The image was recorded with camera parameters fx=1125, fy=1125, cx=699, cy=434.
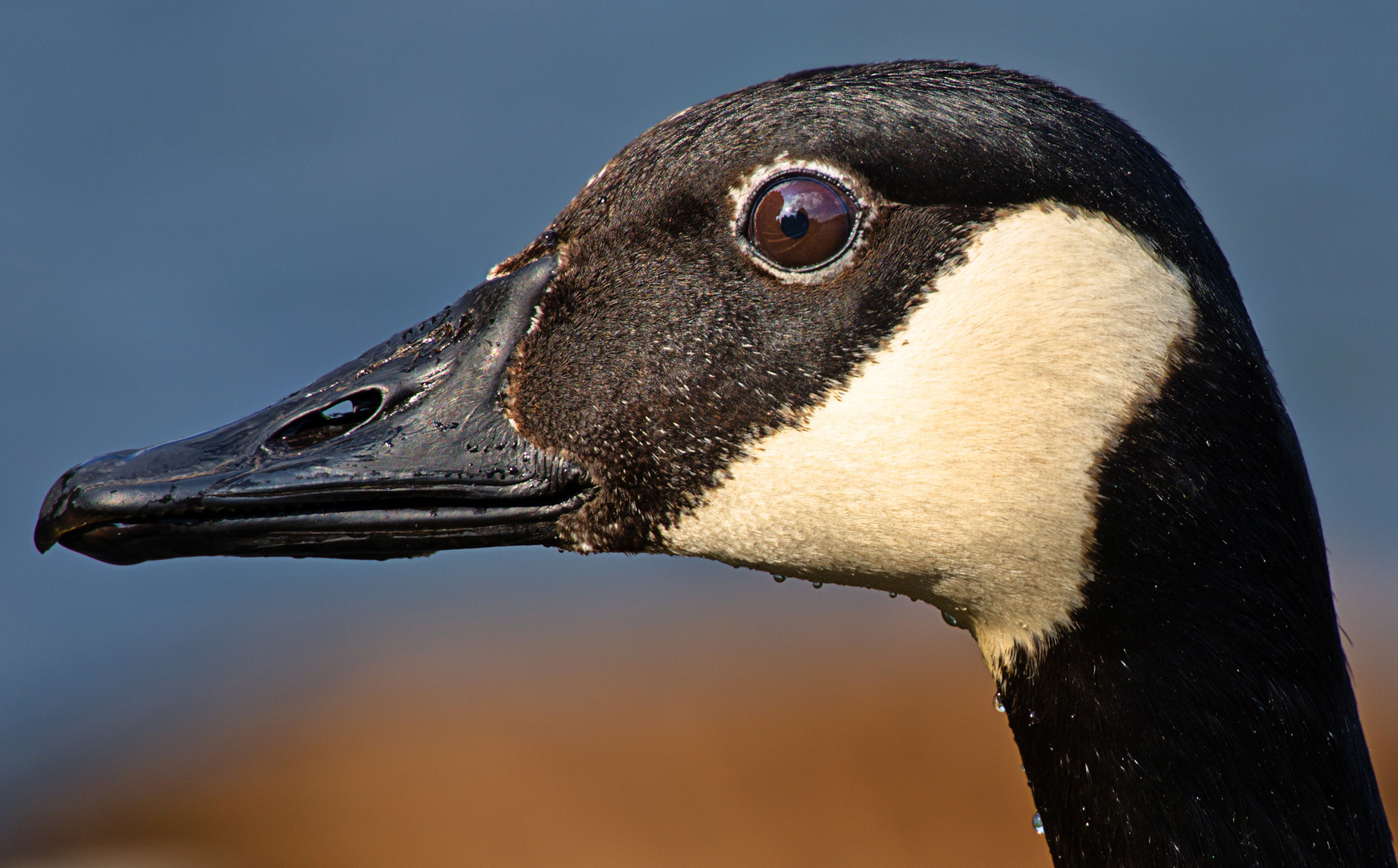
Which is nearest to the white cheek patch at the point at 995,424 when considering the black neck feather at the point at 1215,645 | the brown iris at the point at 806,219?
the black neck feather at the point at 1215,645

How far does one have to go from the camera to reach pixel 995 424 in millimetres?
1930

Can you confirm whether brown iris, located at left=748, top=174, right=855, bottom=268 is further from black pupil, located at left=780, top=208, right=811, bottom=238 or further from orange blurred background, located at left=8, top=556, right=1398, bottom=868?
orange blurred background, located at left=8, top=556, right=1398, bottom=868

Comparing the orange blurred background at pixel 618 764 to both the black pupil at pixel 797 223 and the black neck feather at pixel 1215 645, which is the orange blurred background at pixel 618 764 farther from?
the black pupil at pixel 797 223

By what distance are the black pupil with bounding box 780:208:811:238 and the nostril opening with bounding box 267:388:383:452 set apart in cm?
86

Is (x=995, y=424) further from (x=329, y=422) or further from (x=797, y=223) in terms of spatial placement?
(x=329, y=422)

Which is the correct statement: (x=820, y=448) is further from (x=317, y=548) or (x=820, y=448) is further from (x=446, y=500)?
(x=317, y=548)

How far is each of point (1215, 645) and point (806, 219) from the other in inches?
40.9

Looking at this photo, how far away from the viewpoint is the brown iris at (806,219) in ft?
6.59

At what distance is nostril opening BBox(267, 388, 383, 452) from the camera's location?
2.20m

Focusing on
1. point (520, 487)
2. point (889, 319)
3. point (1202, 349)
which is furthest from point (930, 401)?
point (520, 487)

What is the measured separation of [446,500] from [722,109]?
36.1 inches

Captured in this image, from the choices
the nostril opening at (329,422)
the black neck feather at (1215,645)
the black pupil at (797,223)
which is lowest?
the black neck feather at (1215,645)

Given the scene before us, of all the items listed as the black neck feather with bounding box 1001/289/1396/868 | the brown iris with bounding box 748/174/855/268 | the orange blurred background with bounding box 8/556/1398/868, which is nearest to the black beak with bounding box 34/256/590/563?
the brown iris with bounding box 748/174/855/268

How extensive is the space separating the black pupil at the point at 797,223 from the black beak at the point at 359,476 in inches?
20.2
